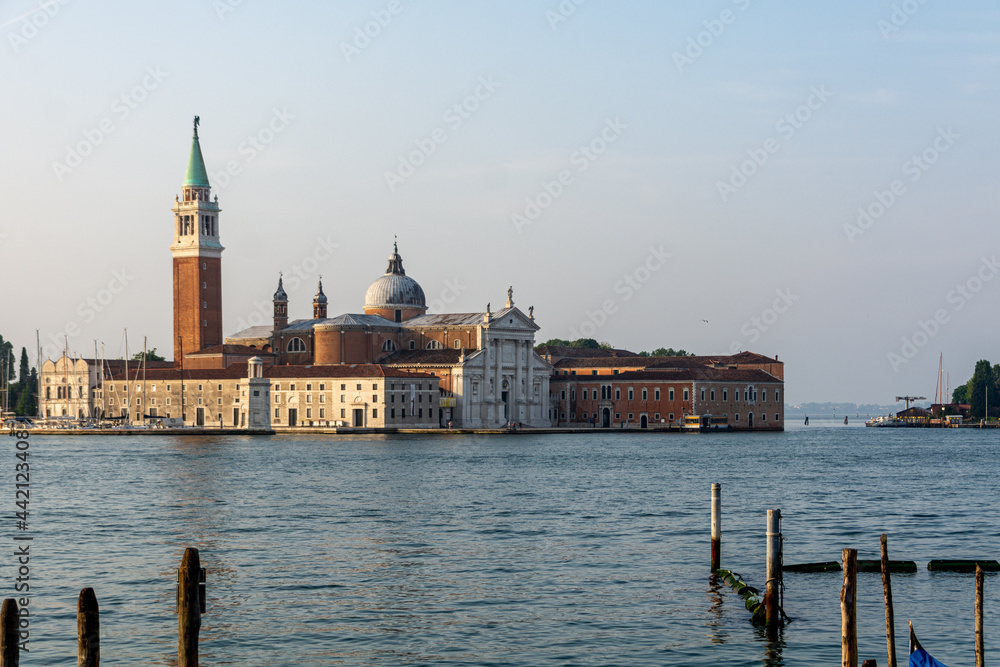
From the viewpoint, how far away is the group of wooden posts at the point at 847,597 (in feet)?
39.0

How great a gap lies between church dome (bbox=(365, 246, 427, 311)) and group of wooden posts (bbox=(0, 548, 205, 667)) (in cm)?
8435

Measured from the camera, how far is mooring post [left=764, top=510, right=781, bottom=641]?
15969 mm

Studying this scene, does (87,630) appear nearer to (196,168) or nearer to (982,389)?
(196,168)

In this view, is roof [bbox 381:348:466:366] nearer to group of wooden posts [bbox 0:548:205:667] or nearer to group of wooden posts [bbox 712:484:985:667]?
group of wooden posts [bbox 712:484:985:667]

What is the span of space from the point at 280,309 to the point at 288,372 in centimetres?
1116

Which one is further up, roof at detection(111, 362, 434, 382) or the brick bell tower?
the brick bell tower

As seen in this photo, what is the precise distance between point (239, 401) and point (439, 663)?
7157cm

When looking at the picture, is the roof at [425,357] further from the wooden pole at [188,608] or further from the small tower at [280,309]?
the wooden pole at [188,608]

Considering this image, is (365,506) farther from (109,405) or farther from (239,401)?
(109,405)

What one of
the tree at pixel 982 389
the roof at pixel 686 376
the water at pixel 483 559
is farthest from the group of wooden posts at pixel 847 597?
the tree at pixel 982 389

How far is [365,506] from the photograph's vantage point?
31484mm

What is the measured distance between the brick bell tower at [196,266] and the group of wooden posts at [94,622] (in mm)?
80116

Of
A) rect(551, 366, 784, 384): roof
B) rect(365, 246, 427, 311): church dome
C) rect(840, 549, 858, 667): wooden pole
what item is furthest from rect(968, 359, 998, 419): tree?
rect(840, 549, 858, 667): wooden pole

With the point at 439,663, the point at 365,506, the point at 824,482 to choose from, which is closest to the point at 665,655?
the point at 439,663
